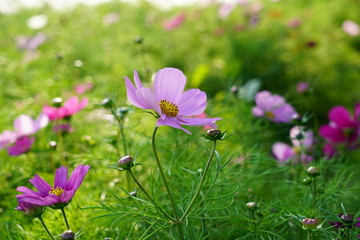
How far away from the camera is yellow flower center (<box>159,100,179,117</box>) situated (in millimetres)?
588

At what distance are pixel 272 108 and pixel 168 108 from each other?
496mm

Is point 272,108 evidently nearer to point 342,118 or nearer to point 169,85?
point 342,118

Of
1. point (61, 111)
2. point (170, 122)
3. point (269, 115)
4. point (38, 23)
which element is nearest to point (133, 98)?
point (170, 122)

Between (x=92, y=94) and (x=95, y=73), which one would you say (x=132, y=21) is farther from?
(x=92, y=94)

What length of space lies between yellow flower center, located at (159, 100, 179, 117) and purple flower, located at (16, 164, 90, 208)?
12cm

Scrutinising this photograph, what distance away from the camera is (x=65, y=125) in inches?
40.4

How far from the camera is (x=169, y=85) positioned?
0.62 metres

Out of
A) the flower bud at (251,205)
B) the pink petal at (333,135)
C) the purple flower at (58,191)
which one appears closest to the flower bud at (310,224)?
the flower bud at (251,205)

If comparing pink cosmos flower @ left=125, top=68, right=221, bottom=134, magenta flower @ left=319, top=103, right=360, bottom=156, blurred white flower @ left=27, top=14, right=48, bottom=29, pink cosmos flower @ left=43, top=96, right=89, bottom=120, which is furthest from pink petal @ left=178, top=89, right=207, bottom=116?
blurred white flower @ left=27, top=14, right=48, bottom=29

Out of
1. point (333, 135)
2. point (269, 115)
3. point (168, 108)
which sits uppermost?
point (168, 108)

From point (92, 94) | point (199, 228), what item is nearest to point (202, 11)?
point (92, 94)

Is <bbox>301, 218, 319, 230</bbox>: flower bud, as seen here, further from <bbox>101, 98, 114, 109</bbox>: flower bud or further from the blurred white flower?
the blurred white flower

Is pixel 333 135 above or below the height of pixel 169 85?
below

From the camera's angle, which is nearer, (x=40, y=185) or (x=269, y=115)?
(x=40, y=185)
